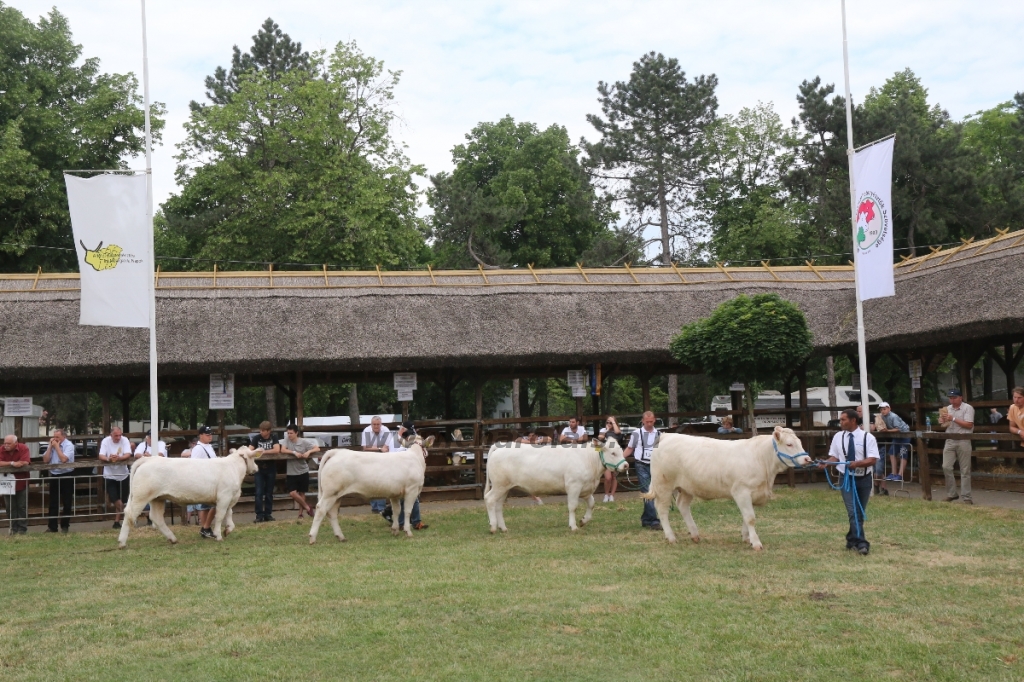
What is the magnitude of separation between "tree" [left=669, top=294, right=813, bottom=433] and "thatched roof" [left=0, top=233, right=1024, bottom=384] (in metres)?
1.51

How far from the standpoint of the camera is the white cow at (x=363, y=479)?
1349 cm

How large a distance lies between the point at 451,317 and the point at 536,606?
13.3m

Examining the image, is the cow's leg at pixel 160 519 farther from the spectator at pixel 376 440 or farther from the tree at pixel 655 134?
the tree at pixel 655 134

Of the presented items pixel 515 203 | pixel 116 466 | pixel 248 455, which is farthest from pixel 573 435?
pixel 515 203

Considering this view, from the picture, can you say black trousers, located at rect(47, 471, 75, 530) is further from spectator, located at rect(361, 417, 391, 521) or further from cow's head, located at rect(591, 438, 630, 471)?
cow's head, located at rect(591, 438, 630, 471)

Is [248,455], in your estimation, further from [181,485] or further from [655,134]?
[655,134]

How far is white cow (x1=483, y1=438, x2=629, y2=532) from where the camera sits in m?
14.0

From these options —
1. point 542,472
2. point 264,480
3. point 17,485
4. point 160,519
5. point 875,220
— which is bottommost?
point 160,519

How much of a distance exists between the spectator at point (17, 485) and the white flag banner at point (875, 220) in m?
13.9

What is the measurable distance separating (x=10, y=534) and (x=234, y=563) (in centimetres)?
614

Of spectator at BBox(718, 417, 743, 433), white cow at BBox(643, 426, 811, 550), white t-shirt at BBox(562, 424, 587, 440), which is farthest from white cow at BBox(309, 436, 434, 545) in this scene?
spectator at BBox(718, 417, 743, 433)

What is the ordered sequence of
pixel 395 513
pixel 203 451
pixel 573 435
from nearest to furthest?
pixel 395 513
pixel 203 451
pixel 573 435

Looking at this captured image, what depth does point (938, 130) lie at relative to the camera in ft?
129

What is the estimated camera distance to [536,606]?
28.2 ft
